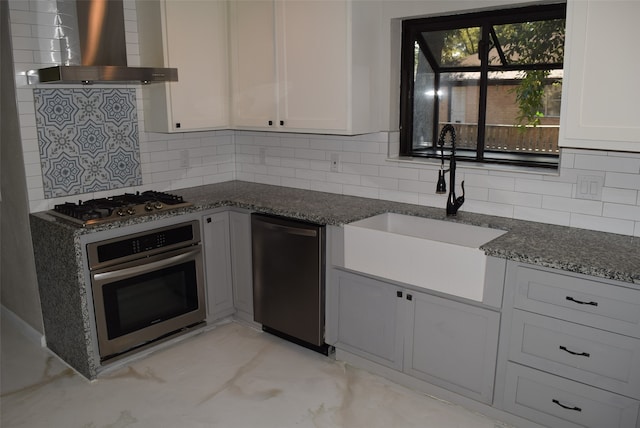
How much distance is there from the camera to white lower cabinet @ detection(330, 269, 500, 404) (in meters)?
2.61

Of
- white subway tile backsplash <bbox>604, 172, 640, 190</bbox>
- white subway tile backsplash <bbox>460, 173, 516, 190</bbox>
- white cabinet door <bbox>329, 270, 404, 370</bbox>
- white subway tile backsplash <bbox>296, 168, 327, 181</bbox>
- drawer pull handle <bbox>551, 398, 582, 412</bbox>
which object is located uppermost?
white subway tile backsplash <bbox>604, 172, 640, 190</bbox>

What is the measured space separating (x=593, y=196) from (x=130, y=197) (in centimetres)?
280

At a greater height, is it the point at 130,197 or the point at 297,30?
the point at 297,30

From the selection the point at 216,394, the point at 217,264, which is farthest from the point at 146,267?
the point at 216,394

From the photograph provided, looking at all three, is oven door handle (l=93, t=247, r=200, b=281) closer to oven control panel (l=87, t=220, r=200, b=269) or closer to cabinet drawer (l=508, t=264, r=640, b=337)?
oven control panel (l=87, t=220, r=200, b=269)

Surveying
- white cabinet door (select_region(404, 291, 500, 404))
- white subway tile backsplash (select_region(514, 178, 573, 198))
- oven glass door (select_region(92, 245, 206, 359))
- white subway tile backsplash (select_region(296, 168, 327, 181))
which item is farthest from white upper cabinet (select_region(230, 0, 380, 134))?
white cabinet door (select_region(404, 291, 500, 404))

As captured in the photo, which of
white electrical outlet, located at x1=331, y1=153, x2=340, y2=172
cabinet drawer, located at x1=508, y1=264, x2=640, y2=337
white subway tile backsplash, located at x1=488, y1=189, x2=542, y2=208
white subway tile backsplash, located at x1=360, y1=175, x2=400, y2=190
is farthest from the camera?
white electrical outlet, located at x1=331, y1=153, x2=340, y2=172

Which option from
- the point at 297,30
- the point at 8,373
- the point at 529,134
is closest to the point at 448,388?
the point at 529,134

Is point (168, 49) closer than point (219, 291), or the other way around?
point (168, 49)

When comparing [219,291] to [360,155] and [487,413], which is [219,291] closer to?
[360,155]

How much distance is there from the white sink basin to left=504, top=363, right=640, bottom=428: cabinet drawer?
0.45 m

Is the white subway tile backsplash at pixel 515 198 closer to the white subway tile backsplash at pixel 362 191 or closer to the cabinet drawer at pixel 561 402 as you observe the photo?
the white subway tile backsplash at pixel 362 191

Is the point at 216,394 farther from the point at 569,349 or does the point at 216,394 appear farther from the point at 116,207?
the point at 569,349

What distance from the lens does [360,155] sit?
363cm
